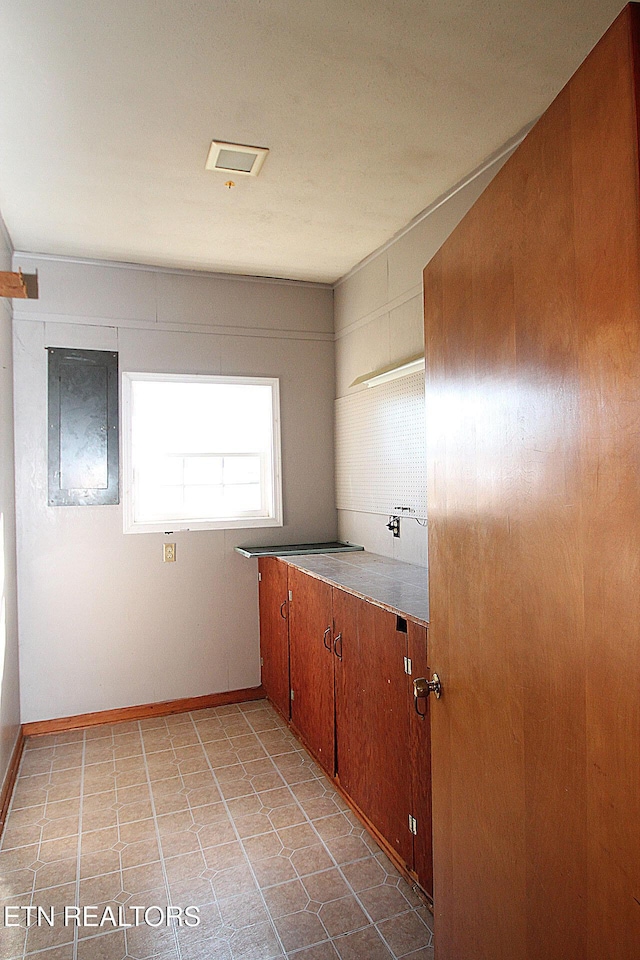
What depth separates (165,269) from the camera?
3.87 meters

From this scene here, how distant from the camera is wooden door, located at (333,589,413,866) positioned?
84.8 inches

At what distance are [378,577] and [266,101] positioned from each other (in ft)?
6.49

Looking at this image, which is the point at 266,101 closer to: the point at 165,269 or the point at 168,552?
the point at 165,269

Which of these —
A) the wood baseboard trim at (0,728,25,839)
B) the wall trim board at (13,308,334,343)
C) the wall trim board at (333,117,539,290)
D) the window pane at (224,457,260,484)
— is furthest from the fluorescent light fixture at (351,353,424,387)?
the wood baseboard trim at (0,728,25,839)

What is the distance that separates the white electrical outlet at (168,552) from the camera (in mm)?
3859

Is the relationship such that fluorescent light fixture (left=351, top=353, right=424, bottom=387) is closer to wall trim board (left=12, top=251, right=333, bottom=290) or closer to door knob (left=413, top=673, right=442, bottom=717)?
wall trim board (left=12, top=251, right=333, bottom=290)

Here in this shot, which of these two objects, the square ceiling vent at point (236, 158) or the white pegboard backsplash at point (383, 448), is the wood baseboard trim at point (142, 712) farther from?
the square ceiling vent at point (236, 158)

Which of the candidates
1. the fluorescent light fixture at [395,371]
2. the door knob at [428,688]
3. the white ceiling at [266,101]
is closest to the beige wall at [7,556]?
the white ceiling at [266,101]

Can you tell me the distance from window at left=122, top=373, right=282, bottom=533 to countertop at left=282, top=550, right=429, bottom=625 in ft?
2.52

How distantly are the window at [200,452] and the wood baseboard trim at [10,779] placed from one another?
134 centimetres

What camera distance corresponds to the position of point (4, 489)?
3.17 meters

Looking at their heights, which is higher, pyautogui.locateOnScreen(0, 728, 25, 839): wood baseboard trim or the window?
the window

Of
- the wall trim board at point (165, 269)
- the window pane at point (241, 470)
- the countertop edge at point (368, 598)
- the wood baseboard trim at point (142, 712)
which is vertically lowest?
the wood baseboard trim at point (142, 712)

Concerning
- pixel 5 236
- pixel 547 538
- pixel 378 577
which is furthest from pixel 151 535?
pixel 547 538
